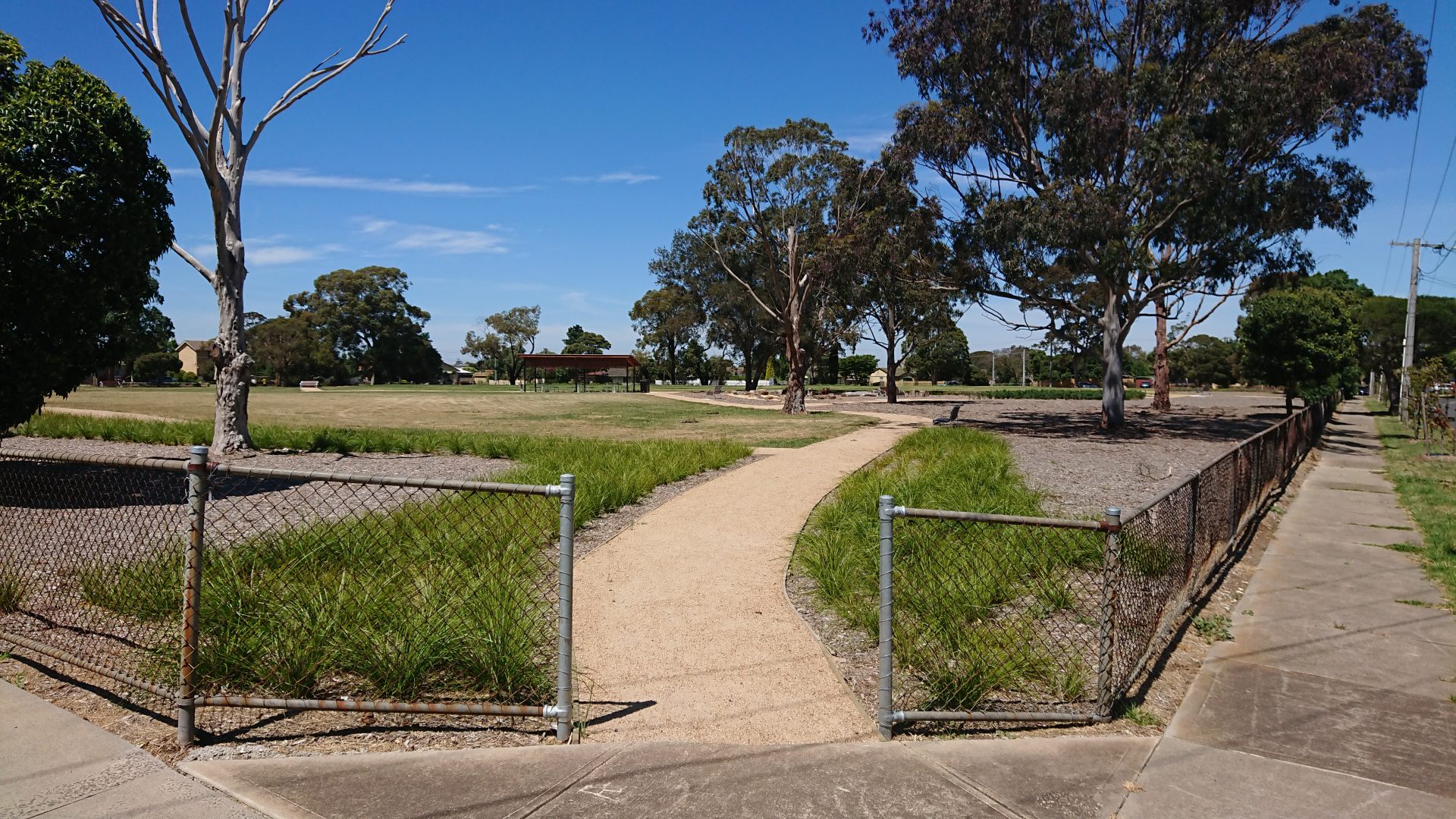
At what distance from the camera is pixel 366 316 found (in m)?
91.8

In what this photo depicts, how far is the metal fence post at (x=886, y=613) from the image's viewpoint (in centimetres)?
377

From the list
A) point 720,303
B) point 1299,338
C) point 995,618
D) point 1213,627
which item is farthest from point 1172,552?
point 720,303

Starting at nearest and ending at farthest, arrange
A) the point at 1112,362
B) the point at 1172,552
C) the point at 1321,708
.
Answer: the point at 1321,708, the point at 1172,552, the point at 1112,362

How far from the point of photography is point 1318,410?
1004 inches

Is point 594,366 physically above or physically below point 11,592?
above

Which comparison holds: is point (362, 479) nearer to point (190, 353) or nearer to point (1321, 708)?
point (1321, 708)

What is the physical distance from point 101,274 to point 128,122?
2.13m

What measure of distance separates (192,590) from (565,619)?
1700mm

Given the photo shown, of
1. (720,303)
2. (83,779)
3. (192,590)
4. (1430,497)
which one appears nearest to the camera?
(83,779)

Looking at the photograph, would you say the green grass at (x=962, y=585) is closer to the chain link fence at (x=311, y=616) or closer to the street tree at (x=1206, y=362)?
the chain link fence at (x=311, y=616)

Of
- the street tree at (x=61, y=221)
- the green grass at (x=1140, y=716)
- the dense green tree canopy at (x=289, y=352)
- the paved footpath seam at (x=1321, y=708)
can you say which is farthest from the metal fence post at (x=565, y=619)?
the dense green tree canopy at (x=289, y=352)

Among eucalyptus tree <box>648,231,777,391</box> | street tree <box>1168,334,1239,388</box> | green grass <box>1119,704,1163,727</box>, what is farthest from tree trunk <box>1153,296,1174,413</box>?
street tree <box>1168,334,1239,388</box>

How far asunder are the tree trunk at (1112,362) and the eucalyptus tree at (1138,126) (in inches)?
2.4

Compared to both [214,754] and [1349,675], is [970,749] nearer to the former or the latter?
[1349,675]
